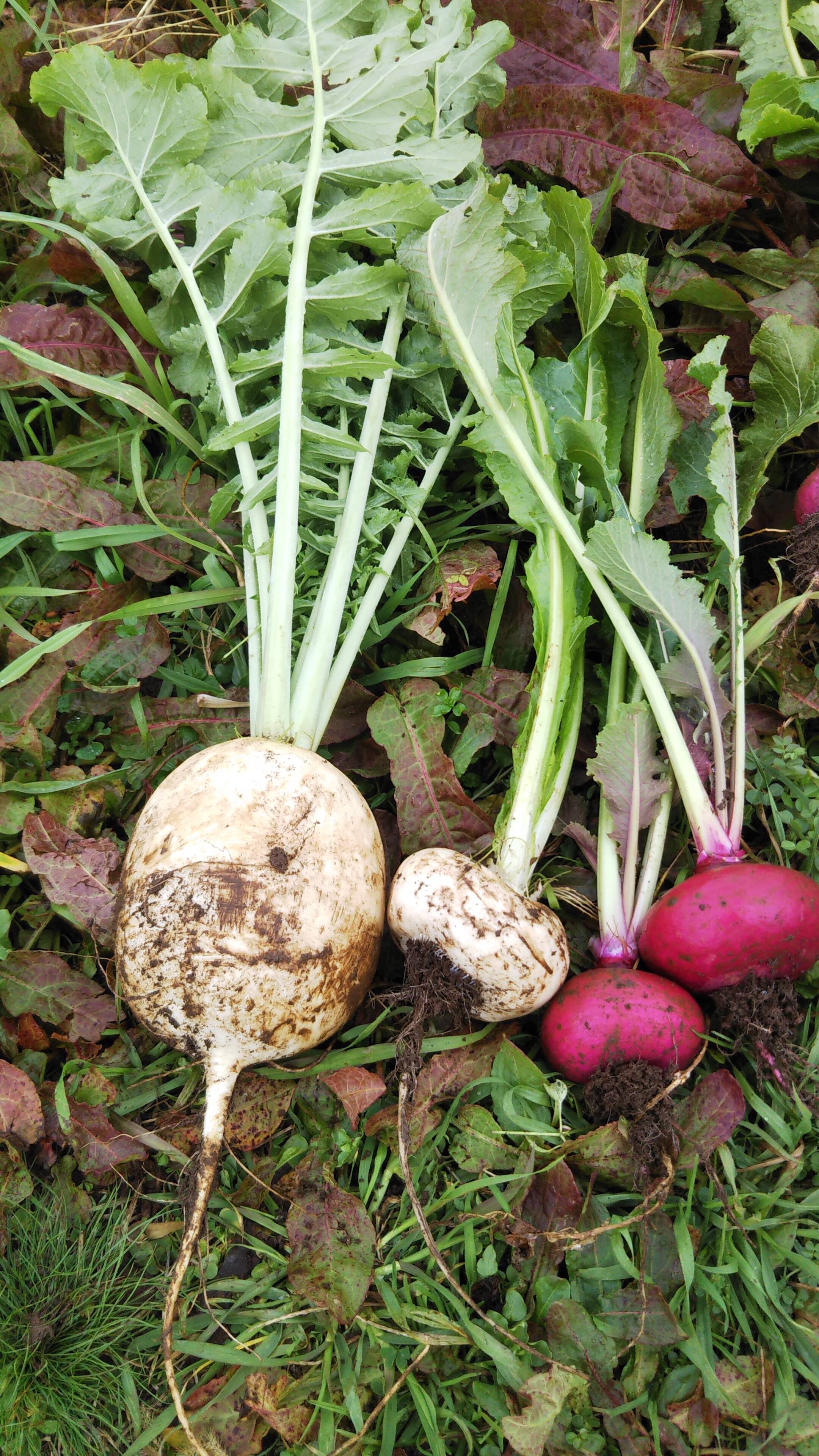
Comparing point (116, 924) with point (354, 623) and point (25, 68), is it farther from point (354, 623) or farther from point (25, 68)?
point (25, 68)

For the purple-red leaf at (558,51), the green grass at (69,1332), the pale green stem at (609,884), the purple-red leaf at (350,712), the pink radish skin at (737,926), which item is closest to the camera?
the green grass at (69,1332)

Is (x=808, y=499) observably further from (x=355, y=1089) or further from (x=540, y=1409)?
(x=540, y=1409)

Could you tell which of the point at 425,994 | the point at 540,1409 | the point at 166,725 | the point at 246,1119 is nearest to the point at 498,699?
the point at 425,994

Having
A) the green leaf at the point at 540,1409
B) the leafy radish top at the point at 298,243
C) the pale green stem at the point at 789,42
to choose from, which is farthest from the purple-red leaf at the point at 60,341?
the green leaf at the point at 540,1409

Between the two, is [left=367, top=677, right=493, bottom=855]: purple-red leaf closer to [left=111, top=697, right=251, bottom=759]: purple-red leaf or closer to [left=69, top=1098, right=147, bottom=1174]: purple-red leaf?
[left=111, top=697, right=251, bottom=759]: purple-red leaf

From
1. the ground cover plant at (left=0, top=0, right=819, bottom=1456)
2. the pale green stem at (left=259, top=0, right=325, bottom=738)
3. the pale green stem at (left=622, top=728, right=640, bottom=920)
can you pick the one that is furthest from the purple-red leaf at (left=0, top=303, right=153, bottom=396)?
the pale green stem at (left=622, top=728, right=640, bottom=920)

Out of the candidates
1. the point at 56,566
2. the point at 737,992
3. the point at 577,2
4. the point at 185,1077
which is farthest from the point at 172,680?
the point at 577,2

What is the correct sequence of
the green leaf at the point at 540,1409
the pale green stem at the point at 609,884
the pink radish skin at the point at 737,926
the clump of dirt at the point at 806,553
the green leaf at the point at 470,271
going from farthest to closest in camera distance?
the clump of dirt at the point at 806,553 < the pale green stem at the point at 609,884 < the green leaf at the point at 470,271 < the pink radish skin at the point at 737,926 < the green leaf at the point at 540,1409

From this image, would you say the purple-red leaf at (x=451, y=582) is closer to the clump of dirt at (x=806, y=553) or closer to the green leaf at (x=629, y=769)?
the green leaf at (x=629, y=769)
